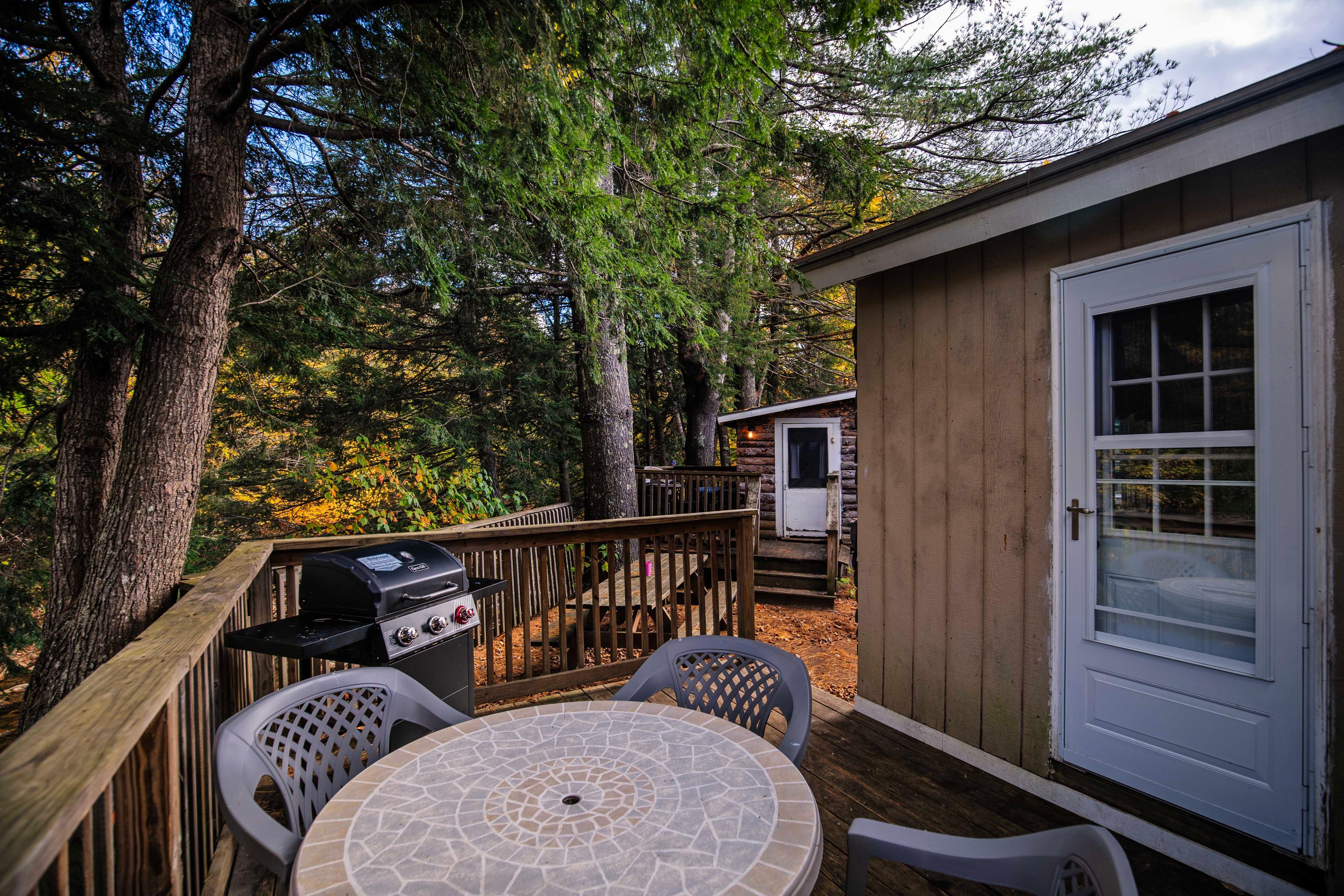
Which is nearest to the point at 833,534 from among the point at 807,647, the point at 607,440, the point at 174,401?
the point at 807,647

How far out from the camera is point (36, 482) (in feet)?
15.8

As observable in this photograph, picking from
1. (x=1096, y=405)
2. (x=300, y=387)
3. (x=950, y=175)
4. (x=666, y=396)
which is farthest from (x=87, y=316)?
(x=666, y=396)

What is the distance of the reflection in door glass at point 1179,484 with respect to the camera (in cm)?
200

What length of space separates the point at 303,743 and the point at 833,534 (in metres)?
6.42

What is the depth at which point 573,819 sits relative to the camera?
1.16m

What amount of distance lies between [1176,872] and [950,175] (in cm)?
786

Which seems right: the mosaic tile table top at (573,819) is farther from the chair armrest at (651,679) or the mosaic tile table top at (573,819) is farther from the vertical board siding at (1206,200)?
the vertical board siding at (1206,200)

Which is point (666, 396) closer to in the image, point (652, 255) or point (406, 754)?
point (652, 255)

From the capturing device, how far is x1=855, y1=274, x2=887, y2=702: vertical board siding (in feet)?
10.6

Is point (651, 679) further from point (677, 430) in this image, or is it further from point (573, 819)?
point (677, 430)

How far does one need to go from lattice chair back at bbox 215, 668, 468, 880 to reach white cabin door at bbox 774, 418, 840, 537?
8103 millimetres

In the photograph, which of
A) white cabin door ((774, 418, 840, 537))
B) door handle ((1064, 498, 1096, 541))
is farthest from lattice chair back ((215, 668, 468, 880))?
white cabin door ((774, 418, 840, 537))

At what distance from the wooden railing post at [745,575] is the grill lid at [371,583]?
2.15m

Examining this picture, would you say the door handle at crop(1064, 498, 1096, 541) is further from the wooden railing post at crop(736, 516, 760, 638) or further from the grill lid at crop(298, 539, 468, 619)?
the grill lid at crop(298, 539, 468, 619)
